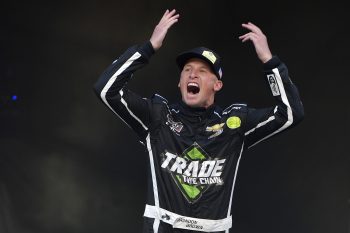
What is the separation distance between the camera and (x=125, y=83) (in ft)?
6.30

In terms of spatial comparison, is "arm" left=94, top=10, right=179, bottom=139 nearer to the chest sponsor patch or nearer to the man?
Answer: the man

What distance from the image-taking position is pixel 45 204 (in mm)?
2916

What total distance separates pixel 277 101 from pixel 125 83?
611mm

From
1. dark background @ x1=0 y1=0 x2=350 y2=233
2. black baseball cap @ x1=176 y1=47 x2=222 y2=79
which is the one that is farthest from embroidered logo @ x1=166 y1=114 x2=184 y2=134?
dark background @ x1=0 y1=0 x2=350 y2=233

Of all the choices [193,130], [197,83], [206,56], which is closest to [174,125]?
[193,130]

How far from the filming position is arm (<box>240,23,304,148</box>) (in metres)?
1.89

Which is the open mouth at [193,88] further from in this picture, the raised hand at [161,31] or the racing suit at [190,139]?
the raised hand at [161,31]

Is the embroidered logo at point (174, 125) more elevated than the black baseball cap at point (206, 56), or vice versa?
the black baseball cap at point (206, 56)

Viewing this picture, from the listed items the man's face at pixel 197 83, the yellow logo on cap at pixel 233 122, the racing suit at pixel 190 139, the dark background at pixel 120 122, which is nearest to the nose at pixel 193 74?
the man's face at pixel 197 83

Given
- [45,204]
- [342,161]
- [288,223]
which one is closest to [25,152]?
[45,204]

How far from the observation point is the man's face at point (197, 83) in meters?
1.97

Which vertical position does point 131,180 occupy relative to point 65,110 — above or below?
below

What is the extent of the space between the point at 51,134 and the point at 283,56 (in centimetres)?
148

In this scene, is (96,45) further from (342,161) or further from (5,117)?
(342,161)
